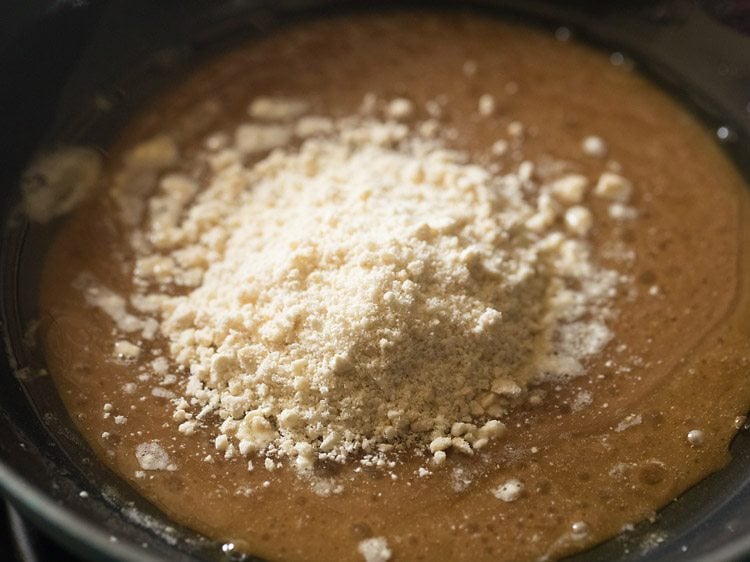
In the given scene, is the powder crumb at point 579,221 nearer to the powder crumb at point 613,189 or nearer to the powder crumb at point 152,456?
the powder crumb at point 613,189

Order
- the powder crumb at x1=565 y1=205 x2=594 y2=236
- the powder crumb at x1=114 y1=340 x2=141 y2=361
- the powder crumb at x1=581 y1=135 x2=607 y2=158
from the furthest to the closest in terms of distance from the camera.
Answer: the powder crumb at x1=581 y1=135 x2=607 y2=158 < the powder crumb at x1=565 y1=205 x2=594 y2=236 < the powder crumb at x1=114 y1=340 x2=141 y2=361

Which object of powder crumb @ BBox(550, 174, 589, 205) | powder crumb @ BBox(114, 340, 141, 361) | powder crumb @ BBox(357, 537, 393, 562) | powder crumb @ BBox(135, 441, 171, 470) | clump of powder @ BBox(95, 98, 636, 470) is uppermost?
powder crumb @ BBox(550, 174, 589, 205)

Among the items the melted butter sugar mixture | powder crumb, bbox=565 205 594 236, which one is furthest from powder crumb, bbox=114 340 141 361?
powder crumb, bbox=565 205 594 236

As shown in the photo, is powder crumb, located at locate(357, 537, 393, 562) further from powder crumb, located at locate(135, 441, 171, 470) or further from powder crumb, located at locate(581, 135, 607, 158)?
powder crumb, located at locate(581, 135, 607, 158)

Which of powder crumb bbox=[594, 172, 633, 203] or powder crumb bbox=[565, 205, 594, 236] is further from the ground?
powder crumb bbox=[594, 172, 633, 203]

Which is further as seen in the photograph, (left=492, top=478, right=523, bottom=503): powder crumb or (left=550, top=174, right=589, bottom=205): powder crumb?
(left=550, top=174, right=589, bottom=205): powder crumb

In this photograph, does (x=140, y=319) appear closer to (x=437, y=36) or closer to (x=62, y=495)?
(x=62, y=495)

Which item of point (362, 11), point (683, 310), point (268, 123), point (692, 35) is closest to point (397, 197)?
point (268, 123)

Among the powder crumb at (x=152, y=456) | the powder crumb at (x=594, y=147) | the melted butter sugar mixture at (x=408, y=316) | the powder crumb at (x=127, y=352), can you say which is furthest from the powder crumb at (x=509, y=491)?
the powder crumb at (x=594, y=147)
